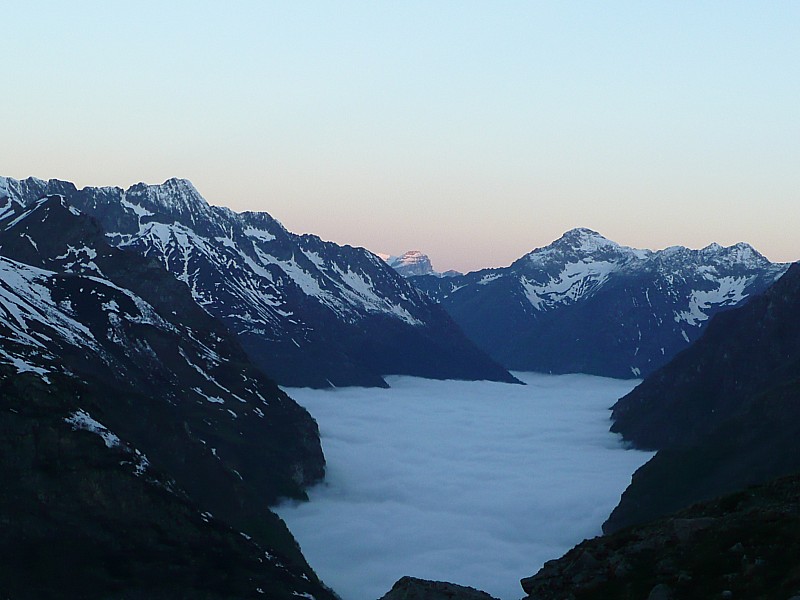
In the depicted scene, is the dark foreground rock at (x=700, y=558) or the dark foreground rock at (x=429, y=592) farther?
the dark foreground rock at (x=429, y=592)

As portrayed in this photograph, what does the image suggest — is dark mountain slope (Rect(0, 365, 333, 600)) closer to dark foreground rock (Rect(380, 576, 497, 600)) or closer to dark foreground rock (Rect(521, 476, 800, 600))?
dark foreground rock (Rect(380, 576, 497, 600))

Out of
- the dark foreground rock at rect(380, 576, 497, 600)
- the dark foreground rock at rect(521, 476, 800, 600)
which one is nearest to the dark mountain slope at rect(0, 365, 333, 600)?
the dark foreground rock at rect(380, 576, 497, 600)

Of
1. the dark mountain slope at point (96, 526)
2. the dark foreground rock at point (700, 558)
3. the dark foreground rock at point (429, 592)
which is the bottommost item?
the dark mountain slope at point (96, 526)

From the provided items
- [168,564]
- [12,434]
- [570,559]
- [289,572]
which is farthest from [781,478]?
[12,434]

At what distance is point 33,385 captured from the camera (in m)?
171

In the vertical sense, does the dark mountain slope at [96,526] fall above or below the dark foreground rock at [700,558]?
below

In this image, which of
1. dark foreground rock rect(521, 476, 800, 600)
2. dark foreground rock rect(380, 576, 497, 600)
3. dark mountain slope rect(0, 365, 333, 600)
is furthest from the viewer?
dark mountain slope rect(0, 365, 333, 600)

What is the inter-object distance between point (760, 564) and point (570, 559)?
14337mm

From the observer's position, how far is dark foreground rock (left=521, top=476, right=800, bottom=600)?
45531 millimetres

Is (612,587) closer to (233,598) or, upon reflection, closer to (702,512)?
(702,512)

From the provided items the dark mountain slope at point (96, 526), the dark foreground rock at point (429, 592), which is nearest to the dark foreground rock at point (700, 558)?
the dark foreground rock at point (429, 592)

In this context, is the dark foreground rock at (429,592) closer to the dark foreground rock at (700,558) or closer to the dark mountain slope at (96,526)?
the dark foreground rock at (700,558)

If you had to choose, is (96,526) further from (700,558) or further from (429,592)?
(700,558)

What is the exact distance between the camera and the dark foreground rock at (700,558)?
45531mm
